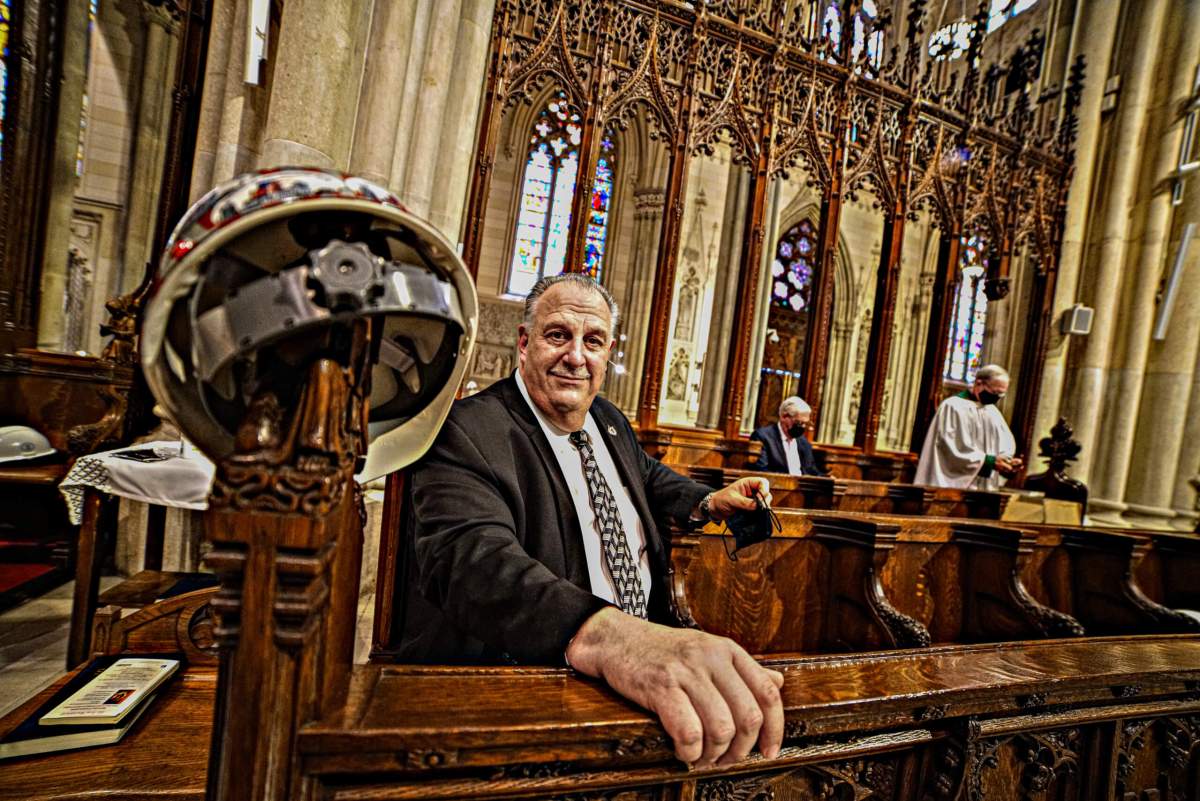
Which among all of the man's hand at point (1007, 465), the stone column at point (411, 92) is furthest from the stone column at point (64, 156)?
the man's hand at point (1007, 465)

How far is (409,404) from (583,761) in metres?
0.65

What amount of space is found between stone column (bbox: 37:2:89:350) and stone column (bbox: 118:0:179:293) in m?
1.57

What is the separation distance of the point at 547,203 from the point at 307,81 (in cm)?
991

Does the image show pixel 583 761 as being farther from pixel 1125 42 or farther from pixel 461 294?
pixel 1125 42

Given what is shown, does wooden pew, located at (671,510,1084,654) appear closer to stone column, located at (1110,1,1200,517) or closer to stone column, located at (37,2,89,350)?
stone column, located at (1110,1,1200,517)

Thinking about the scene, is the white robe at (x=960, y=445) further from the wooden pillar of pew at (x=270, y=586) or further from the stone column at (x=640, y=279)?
the wooden pillar of pew at (x=270, y=586)

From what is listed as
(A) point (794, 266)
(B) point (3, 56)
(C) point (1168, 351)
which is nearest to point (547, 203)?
(A) point (794, 266)

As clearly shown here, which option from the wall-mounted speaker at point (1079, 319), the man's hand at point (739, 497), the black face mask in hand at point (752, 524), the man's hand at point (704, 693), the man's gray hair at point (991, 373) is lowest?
the man's hand at point (704, 693)

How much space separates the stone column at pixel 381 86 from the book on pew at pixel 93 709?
111 inches

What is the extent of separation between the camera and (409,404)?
105 centimetres

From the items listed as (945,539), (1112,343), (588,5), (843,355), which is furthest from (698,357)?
(945,539)

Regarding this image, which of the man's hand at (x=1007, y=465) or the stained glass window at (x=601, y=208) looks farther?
the stained glass window at (x=601, y=208)

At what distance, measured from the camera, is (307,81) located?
274cm

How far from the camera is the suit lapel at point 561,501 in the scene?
1.46m
